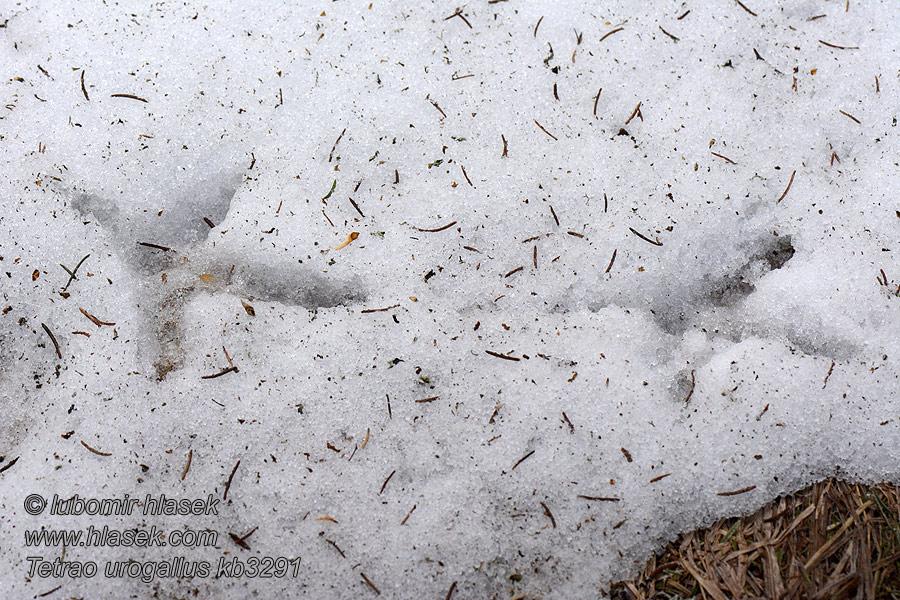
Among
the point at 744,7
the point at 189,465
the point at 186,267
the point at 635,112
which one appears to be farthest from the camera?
the point at 744,7

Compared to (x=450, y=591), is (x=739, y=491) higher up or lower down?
higher up

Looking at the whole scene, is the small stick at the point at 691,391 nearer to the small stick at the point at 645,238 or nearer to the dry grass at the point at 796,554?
the dry grass at the point at 796,554

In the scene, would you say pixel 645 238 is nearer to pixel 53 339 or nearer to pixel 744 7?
pixel 744 7

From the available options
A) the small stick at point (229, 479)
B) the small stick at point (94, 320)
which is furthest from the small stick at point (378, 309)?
the small stick at point (94, 320)

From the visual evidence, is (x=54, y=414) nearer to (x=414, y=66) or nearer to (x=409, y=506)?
(x=409, y=506)

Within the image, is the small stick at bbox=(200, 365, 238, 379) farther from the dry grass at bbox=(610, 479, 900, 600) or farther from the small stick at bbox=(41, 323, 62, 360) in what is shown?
the dry grass at bbox=(610, 479, 900, 600)

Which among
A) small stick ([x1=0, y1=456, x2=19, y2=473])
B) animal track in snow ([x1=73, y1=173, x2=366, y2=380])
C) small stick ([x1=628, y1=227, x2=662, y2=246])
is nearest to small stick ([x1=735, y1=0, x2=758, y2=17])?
small stick ([x1=628, y1=227, x2=662, y2=246])

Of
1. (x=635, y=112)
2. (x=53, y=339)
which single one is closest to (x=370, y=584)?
(x=53, y=339)

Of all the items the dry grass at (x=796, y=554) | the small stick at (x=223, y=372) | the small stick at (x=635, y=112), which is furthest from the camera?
the small stick at (x=635, y=112)
